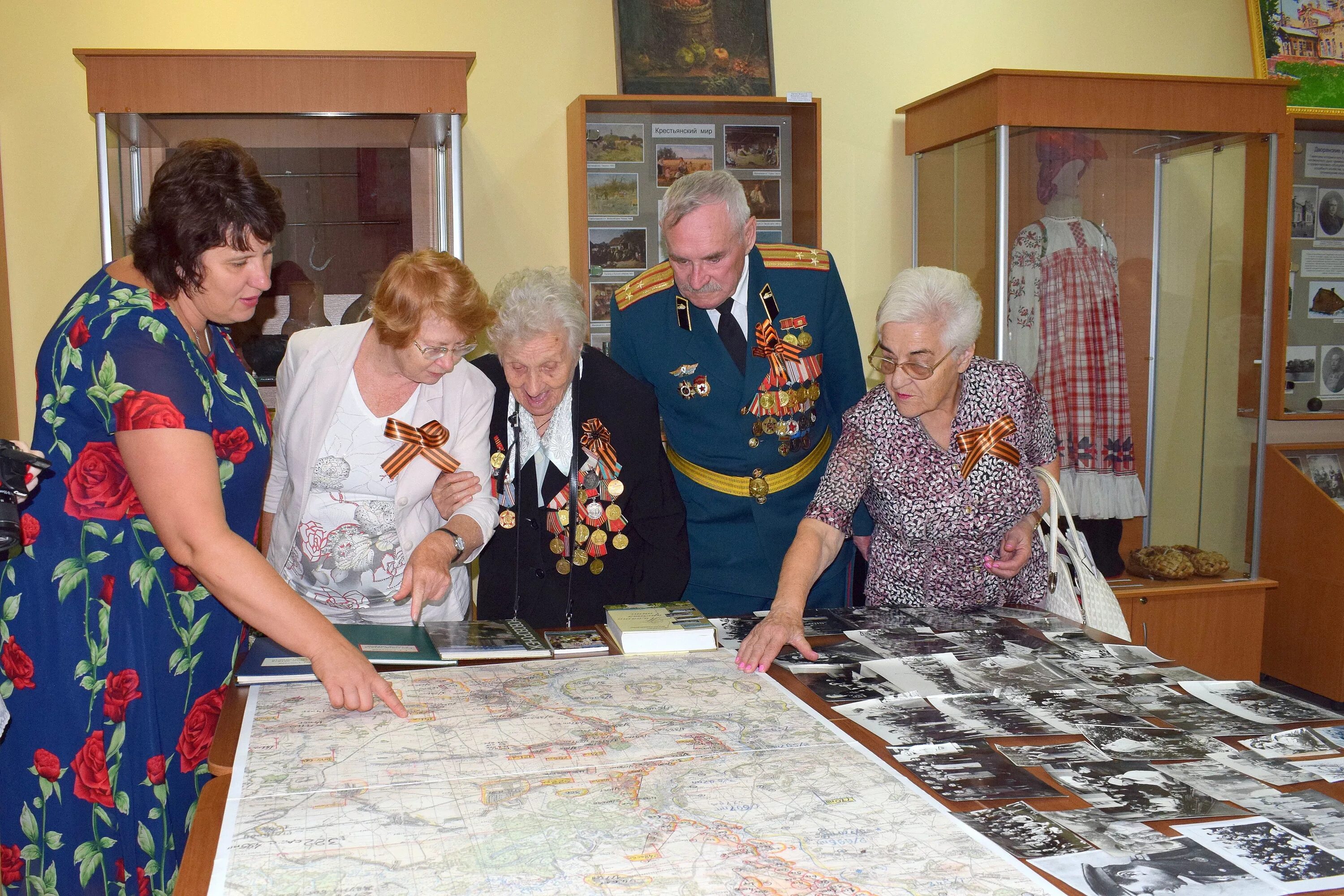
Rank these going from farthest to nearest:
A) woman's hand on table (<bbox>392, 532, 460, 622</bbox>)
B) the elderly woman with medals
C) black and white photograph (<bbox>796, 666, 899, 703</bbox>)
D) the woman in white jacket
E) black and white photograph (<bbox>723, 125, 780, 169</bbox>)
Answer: black and white photograph (<bbox>723, 125, 780, 169</bbox>) < the elderly woman with medals < the woman in white jacket < woman's hand on table (<bbox>392, 532, 460, 622</bbox>) < black and white photograph (<bbox>796, 666, 899, 703</bbox>)

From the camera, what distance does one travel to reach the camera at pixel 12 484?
1.48 metres

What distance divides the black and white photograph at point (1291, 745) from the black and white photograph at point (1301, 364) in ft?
10.8

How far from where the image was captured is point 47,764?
1735 millimetres

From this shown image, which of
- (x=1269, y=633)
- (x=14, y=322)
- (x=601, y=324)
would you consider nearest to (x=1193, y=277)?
(x=1269, y=633)

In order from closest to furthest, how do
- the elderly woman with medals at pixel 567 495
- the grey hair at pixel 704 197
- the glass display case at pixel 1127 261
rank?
1. the elderly woman with medals at pixel 567 495
2. the grey hair at pixel 704 197
3. the glass display case at pixel 1127 261

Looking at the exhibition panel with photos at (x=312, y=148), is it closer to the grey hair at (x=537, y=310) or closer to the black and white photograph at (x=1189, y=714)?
the grey hair at (x=537, y=310)

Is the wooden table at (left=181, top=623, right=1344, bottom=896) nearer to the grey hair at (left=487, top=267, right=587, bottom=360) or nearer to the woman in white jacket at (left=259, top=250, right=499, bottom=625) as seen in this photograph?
the woman in white jacket at (left=259, top=250, right=499, bottom=625)

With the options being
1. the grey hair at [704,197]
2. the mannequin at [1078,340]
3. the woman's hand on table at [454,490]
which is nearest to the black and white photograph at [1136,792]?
the woman's hand on table at [454,490]

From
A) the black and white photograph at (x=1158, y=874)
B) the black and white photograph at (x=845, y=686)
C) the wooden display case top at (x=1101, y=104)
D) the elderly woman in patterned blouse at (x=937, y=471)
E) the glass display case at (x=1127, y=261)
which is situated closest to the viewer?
the black and white photograph at (x=1158, y=874)

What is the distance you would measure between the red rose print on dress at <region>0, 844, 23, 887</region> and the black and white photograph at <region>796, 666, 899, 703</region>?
1305mm

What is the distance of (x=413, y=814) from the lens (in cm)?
124

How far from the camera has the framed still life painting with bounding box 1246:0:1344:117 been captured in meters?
4.55

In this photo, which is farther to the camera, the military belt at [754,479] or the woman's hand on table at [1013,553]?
the military belt at [754,479]

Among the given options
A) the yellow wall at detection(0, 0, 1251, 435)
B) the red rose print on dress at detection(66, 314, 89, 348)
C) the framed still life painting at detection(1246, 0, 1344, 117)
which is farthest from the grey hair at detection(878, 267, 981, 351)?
the framed still life painting at detection(1246, 0, 1344, 117)
